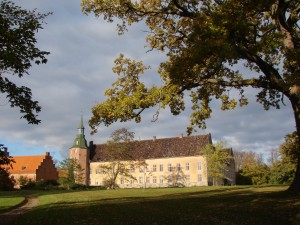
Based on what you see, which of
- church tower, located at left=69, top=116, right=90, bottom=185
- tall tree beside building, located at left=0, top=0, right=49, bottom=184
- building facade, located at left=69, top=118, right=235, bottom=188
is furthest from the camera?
church tower, located at left=69, top=116, right=90, bottom=185

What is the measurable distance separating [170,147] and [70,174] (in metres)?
28.1

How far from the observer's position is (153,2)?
1822cm

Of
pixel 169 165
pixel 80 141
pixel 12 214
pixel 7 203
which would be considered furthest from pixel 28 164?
pixel 12 214

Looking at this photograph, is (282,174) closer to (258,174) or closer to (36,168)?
(258,174)

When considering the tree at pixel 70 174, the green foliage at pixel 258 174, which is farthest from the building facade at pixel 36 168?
the green foliage at pixel 258 174

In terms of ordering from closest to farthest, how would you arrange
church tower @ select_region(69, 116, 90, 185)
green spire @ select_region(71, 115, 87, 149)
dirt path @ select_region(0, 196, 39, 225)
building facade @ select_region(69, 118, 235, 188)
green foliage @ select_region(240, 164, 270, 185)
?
dirt path @ select_region(0, 196, 39, 225), green foliage @ select_region(240, 164, 270, 185), building facade @ select_region(69, 118, 235, 188), church tower @ select_region(69, 116, 90, 185), green spire @ select_region(71, 115, 87, 149)

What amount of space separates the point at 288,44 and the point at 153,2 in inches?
270

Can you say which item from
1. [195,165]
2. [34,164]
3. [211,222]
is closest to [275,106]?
[211,222]

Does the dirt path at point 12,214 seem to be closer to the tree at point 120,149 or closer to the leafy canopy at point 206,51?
the leafy canopy at point 206,51

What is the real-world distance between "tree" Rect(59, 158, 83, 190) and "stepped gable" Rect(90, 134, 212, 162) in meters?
16.7

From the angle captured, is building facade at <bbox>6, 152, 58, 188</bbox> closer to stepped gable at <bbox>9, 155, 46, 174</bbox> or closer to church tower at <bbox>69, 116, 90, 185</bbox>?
stepped gable at <bbox>9, 155, 46, 174</bbox>

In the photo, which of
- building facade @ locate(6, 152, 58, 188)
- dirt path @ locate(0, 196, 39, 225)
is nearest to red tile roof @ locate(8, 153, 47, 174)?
building facade @ locate(6, 152, 58, 188)

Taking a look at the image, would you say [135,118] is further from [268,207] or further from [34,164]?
[34,164]

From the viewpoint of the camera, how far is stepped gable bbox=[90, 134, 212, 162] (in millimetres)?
77938
